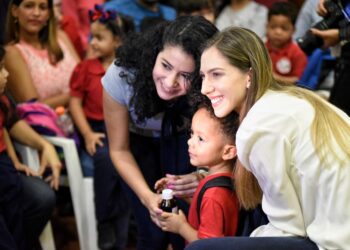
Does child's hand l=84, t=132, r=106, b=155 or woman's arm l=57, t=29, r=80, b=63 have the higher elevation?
woman's arm l=57, t=29, r=80, b=63

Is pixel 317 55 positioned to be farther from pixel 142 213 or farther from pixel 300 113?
pixel 300 113

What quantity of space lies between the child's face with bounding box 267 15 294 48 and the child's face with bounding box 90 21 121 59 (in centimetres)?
87

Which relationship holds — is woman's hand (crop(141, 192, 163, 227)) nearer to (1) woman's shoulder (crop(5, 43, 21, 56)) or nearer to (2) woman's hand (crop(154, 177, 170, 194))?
(2) woman's hand (crop(154, 177, 170, 194))

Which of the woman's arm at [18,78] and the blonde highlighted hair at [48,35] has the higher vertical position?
the blonde highlighted hair at [48,35]

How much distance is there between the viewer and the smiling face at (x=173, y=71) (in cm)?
155

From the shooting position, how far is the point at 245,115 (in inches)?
52.7

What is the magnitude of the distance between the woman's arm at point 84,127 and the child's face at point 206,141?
0.88 meters

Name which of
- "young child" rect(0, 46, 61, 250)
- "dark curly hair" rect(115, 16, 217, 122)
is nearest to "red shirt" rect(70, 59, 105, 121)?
"young child" rect(0, 46, 61, 250)

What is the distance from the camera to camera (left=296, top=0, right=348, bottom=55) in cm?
198

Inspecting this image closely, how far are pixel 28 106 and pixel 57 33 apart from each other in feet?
1.84

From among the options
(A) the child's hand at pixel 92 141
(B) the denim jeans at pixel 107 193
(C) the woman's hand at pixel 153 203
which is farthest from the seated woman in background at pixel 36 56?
(C) the woman's hand at pixel 153 203

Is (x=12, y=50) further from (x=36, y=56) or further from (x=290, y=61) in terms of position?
(x=290, y=61)

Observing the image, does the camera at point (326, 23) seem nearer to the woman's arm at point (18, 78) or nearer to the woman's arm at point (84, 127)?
the woman's arm at point (84, 127)

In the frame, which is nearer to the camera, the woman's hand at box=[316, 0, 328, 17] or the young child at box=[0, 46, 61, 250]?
the young child at box=[0, 46, 61, 250]
